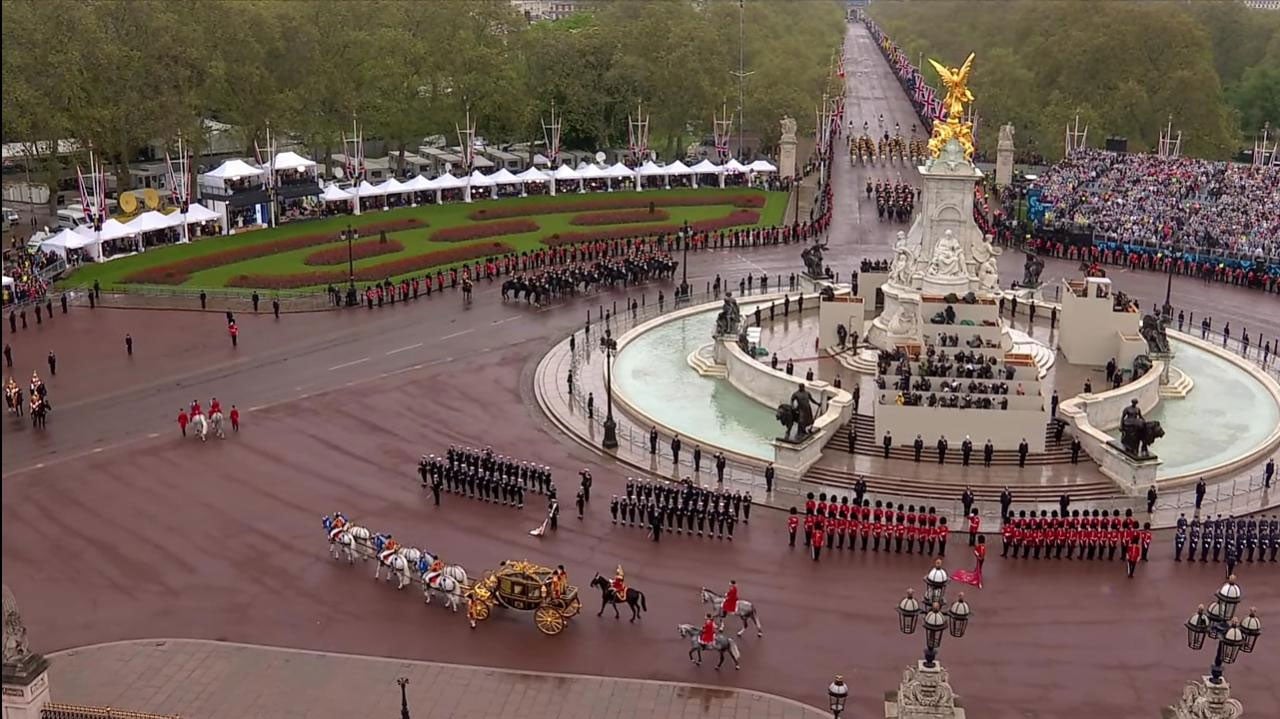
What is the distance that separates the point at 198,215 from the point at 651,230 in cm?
2676

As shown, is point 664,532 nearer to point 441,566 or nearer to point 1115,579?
point 441,566

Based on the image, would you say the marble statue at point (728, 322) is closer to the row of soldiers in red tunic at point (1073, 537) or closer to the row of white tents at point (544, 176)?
the row of soldiers in red tunic at point (1073, 537)

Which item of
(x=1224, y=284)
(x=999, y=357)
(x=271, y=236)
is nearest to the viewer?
(x=999, y=357)

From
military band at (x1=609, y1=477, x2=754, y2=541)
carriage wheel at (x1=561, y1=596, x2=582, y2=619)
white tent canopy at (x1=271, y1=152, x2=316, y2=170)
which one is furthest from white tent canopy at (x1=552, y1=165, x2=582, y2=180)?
carriage wheel at (x1=561, y1=596, x2=582, y2=619)

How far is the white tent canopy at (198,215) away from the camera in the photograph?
236ft

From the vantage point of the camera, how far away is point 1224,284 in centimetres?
6531

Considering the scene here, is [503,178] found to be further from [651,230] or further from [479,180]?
[651,230]

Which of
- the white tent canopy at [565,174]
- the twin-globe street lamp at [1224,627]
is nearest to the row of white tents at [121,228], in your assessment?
the white tent canopy at [565,174]

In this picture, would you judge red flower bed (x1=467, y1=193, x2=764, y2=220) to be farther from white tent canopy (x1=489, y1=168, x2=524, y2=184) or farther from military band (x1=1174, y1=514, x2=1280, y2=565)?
military band (x1=1174, y1=514, x2=1280, y2=565)

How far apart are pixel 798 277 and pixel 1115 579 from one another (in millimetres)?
34635

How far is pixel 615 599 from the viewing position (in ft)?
94.8

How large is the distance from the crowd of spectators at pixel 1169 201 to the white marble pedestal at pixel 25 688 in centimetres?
6345

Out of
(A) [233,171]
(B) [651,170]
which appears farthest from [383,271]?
(B) [651,170]

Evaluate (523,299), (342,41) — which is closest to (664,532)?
(523,299)
